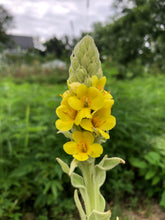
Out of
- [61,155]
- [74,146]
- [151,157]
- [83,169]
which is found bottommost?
[151,157]

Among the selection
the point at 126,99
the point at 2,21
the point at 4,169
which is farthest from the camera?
the point at 2,21

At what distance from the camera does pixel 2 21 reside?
24.8 metres

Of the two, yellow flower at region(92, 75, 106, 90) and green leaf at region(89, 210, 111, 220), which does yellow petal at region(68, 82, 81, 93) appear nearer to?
yellow flower at region(92, 75, 106, 90)

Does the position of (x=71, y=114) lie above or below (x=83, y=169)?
above

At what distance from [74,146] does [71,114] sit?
0.35 ft

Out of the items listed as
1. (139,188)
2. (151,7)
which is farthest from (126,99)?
(151,7)

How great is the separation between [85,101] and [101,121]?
86 millimetres

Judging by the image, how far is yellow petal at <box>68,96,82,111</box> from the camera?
658 millimetres

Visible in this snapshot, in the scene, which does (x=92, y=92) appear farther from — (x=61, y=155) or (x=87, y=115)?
(x=61, y=155)

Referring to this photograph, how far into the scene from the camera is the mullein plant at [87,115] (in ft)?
2.17

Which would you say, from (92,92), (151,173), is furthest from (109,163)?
(151,173)

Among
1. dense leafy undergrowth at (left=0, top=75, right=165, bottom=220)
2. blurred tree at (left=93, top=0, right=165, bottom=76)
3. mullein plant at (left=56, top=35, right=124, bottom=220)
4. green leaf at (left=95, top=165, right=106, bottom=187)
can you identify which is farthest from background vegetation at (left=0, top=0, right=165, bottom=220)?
blurred tree at (left=93, top=0, right=165, bottom=76)

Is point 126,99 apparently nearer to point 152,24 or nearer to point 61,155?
point 61,155

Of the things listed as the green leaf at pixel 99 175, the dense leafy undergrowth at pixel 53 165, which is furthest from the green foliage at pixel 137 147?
the green leaf at pixel 99 175
